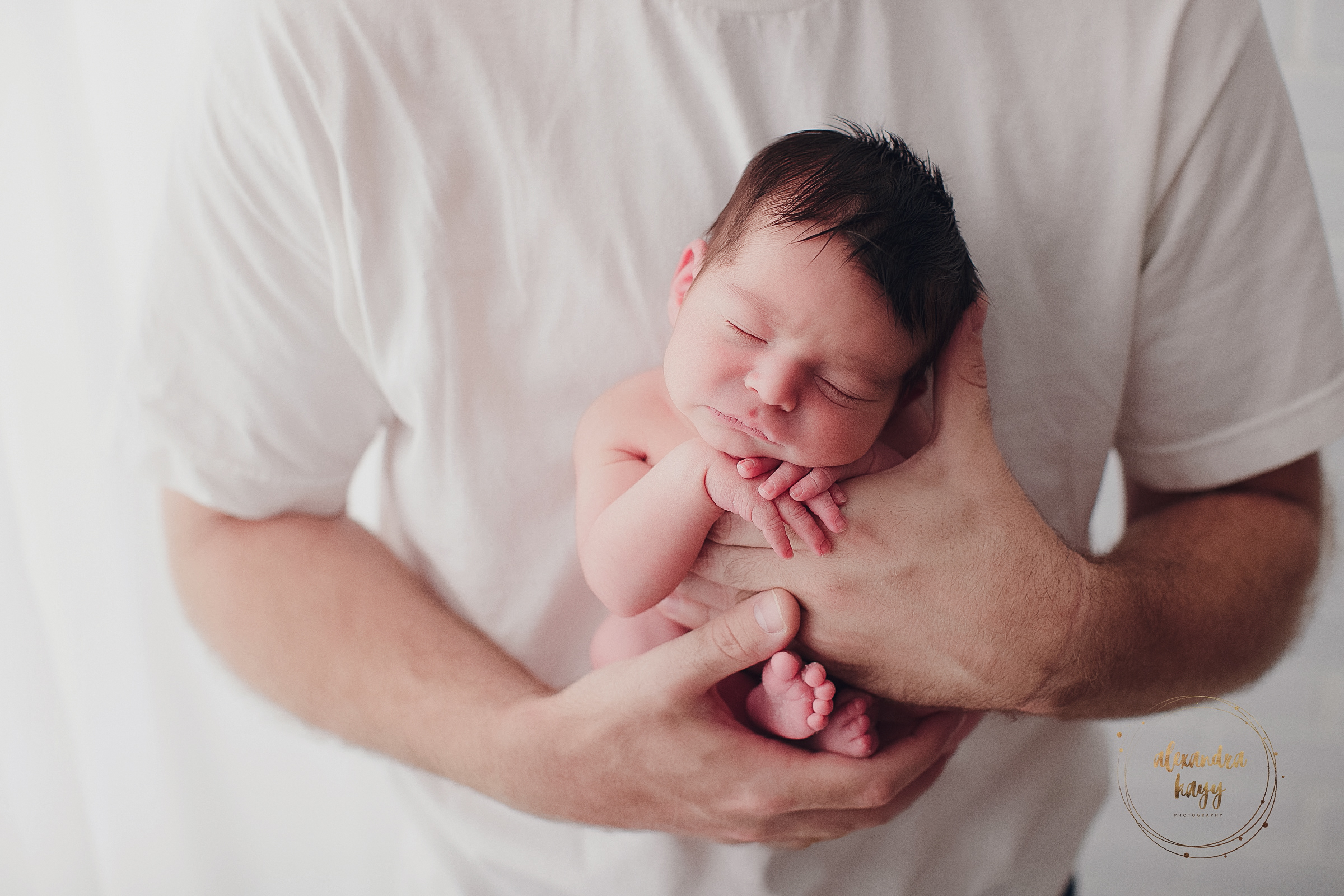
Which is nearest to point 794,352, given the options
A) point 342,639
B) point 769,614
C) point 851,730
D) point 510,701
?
point 769,614

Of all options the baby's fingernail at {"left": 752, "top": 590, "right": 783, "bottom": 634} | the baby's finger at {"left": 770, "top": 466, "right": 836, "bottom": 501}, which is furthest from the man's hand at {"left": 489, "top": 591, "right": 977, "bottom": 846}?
the baby's finger at {"left": 770, "top": 466, "right": 836, "bottom": 501}

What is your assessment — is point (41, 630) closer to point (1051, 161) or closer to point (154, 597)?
point (154, 597)

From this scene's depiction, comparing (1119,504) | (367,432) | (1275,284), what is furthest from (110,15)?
(1119,504)

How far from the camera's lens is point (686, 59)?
918 mm

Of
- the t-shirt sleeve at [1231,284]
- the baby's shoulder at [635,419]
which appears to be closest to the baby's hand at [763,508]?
the baby's shoulder at [635,419]

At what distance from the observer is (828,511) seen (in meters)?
0.83

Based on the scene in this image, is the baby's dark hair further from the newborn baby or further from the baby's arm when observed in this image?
the baby's arm

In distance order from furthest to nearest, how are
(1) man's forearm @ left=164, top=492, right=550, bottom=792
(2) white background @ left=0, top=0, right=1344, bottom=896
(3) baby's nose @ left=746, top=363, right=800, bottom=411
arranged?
(2) white background @ left=0, top=0, right=1344, bottom=896, (1) man's forearm @ left=164, top=492, right=550, bottom=792, (3) baby's nose @ left=746, top=363, right=800, bottom=411

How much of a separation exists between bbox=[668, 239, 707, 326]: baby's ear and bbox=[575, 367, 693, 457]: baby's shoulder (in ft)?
0.27

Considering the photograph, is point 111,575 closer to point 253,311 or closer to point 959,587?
point 253,311

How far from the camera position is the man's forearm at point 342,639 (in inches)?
39.6

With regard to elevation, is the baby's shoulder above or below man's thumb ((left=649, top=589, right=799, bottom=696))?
above

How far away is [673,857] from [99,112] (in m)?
1.55

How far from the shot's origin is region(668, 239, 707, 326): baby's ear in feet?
2.90
